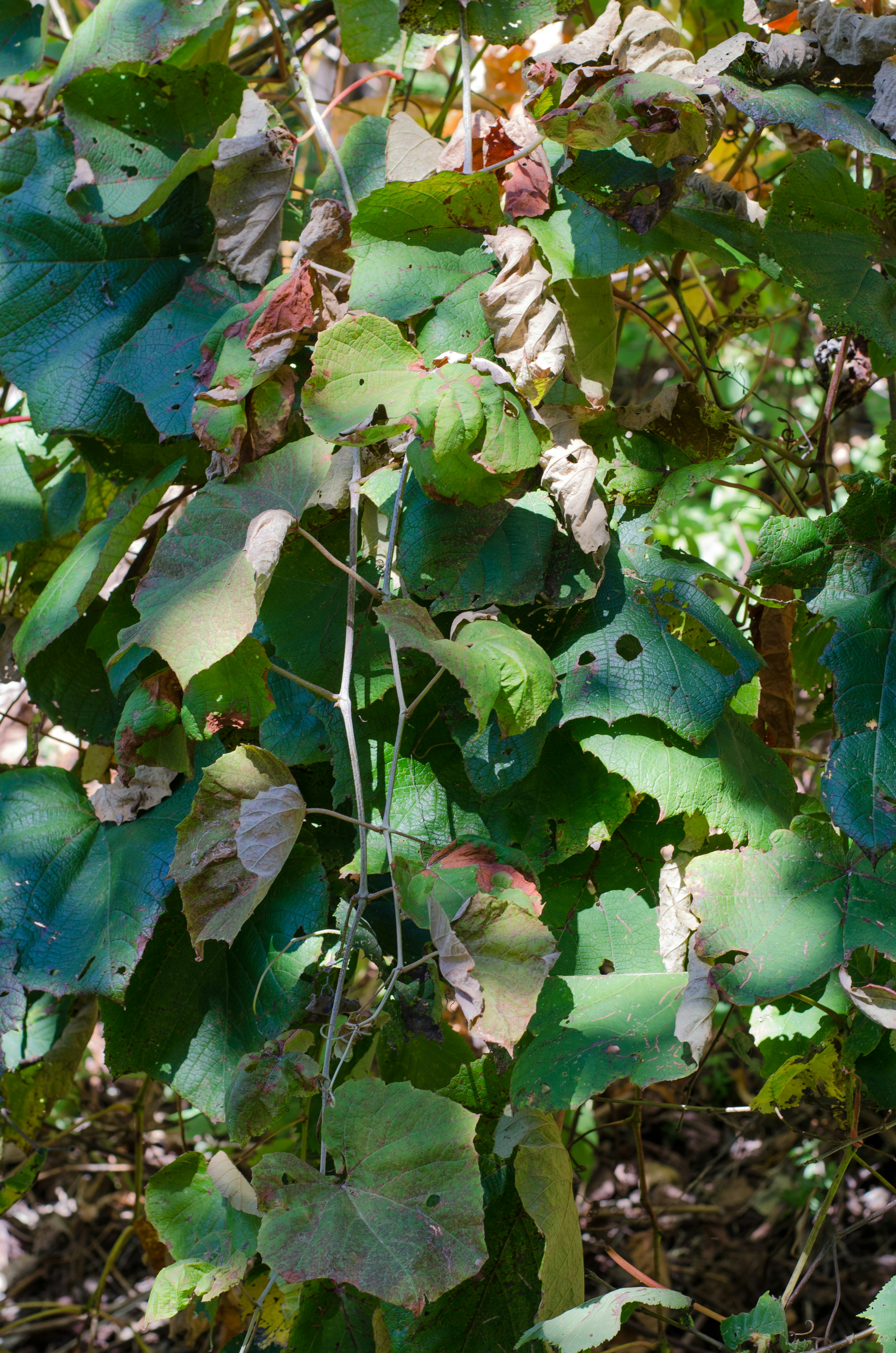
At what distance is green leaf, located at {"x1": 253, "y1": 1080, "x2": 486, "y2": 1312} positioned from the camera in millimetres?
756

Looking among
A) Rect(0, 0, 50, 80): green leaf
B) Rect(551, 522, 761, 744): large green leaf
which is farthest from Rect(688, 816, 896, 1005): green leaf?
Rect(0, 0, 50, 80): green leaf

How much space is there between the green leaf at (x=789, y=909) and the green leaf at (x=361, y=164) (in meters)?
0.90

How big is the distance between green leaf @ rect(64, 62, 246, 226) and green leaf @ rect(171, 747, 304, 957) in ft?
2.52

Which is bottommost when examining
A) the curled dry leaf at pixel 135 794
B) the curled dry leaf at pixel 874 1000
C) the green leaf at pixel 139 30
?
the curled dry leaf at pixel 874 1000

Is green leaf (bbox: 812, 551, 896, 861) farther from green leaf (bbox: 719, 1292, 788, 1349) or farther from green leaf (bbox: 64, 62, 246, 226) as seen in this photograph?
green leaf (bbox: 64, 62, 246, 226)

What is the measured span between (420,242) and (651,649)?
534 millimetres

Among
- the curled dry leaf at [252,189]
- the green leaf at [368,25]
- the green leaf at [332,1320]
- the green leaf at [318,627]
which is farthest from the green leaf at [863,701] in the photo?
the green leaf at [368,25]

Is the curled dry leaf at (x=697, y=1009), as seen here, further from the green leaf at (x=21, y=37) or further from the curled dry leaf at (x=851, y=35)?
the green leaf at (x=21, y=37)

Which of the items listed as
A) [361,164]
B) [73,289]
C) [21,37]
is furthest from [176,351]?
[21,37]

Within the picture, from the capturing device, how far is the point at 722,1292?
208 centimetres

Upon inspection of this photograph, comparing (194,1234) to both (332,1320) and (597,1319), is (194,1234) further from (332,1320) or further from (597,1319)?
(597,1319)

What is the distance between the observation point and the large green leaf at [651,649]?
999 mm

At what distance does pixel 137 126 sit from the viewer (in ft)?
4.24

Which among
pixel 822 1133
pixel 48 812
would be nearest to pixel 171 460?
pixel 48 812
